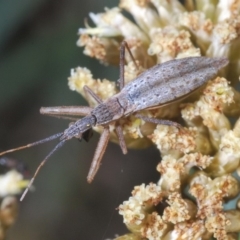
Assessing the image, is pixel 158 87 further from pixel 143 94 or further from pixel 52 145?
pixel 52 145

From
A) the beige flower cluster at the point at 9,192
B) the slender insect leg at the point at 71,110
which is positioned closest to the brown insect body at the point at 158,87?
the slender insect leg at the point at 71,110

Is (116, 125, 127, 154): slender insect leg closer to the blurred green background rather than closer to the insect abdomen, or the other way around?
the insect abdomen

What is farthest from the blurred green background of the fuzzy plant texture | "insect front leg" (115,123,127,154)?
"insect front leg" (115,123,127,154)

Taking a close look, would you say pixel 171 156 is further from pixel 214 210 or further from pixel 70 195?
pixel 70 195

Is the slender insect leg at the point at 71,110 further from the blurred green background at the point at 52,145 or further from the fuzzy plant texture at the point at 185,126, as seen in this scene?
the blurred green background at the point at 52,145

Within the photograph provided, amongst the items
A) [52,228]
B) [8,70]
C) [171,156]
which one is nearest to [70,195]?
A: [52,228]

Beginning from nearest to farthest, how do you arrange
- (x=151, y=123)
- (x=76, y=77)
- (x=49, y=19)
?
1. (x=151, y=123)
2. (x=76, y=77)
3. (x=49, y=19)

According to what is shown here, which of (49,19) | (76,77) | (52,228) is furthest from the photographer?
(49,19)
